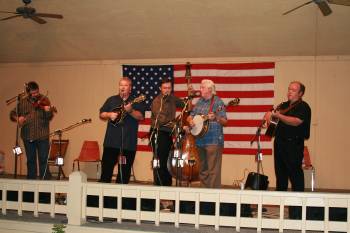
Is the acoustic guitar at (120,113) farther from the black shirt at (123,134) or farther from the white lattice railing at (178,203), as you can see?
the white lattice railing at (178,203)

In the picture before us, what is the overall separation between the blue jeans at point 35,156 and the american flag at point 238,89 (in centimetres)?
297

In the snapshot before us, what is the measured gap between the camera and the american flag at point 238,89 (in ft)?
27.6

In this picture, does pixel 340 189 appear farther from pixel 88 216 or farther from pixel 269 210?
pixel 88 216

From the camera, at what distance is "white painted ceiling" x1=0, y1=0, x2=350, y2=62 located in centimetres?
717

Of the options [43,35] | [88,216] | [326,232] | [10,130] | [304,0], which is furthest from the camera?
[10,130]

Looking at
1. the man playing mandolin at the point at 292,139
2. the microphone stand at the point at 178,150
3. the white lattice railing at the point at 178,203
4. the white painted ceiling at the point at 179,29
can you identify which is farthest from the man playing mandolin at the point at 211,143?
the white painted ceiling at the point at 179,29

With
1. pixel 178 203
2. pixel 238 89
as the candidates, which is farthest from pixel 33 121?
pixel 238 89

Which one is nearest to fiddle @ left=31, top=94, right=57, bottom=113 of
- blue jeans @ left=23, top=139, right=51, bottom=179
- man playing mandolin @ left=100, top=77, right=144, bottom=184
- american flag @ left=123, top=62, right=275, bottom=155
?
blue jeans @ left=23, top=139, right=51, bottom=179

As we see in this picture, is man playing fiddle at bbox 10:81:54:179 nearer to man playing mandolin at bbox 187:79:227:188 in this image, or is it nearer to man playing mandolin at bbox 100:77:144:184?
man playing mandolin at bbox 100:77:144:184

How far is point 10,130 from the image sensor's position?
405 inches

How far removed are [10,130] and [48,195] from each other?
19.7 ft

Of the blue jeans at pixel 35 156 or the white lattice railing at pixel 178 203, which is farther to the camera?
the blue jeans at pixel 35 156

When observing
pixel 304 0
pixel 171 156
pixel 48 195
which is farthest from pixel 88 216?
pixel 304 0

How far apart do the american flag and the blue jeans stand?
2969 millimetres
